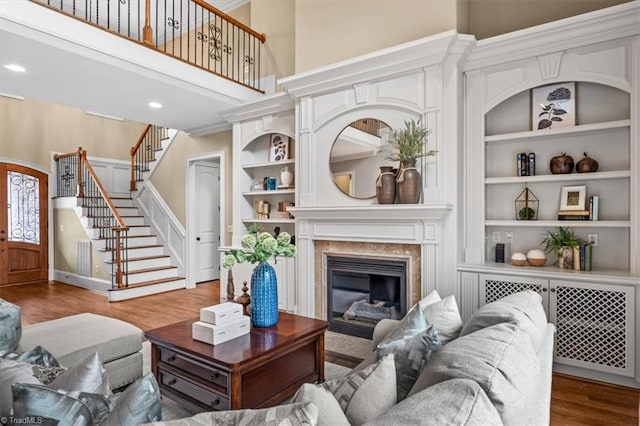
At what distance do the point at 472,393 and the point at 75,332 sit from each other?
289cm

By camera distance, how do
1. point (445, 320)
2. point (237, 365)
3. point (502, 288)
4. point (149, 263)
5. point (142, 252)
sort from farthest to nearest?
1. point (142, 252)
2. point (149, 263)
3. point (502, 288)
4. point (237, 365)
5. point (445, 320)

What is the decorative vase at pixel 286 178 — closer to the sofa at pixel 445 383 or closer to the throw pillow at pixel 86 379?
the sofa at pixel 445 383

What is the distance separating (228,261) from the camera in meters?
2.58

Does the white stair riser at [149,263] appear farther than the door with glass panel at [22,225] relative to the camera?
No

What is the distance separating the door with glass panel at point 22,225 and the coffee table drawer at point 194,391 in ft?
22.9

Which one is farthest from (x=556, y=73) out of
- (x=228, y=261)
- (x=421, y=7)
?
(x=228, y=261)

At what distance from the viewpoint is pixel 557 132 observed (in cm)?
332

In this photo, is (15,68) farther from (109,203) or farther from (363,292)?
(363,292)

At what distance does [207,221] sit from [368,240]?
14.4ft

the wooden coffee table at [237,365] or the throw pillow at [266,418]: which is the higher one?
the throw pillow at [266,418]

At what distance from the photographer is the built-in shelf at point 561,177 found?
10.2 ft

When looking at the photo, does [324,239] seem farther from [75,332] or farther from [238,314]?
[75,332]

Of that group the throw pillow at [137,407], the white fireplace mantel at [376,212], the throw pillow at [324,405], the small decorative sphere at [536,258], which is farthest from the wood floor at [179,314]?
the throw pillow at [137,407]

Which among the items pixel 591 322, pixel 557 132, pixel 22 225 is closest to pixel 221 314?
pixel 591 322
